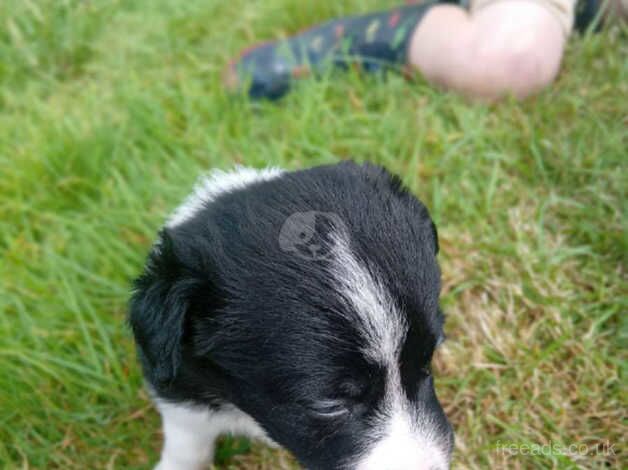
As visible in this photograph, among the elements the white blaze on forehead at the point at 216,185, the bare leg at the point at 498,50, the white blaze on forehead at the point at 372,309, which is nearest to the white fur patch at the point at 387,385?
the white blaze on forehead at the point at 372,309

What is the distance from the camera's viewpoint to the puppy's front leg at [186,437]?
7.01ft

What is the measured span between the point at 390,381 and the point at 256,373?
373mm

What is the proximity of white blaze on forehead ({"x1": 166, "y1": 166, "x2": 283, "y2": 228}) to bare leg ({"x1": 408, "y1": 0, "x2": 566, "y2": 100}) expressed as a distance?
1556 mm

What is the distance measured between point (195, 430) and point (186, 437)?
0.15ft

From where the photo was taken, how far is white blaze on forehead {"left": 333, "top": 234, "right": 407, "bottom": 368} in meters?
1.68

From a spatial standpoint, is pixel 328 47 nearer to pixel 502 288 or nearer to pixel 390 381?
pixel 502 288

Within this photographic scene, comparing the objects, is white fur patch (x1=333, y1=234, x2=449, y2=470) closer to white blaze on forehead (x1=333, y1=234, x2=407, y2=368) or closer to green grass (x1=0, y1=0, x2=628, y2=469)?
white blaze on forehead (x1=333, y1=234, x2=407, y2=368)

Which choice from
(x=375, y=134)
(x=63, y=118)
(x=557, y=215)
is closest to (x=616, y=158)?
(x=557, y=215)

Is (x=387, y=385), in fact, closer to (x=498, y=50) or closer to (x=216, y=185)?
(x=216, y=185)

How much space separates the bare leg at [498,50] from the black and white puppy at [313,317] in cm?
169

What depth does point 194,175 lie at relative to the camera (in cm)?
336

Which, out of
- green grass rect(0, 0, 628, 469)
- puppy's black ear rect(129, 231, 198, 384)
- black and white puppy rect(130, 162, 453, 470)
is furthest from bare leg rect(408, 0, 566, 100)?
puppy's black ear rect(129, 231, 198, 384)

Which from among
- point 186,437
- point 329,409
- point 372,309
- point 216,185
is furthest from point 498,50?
point 186,437

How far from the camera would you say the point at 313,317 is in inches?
67.1
